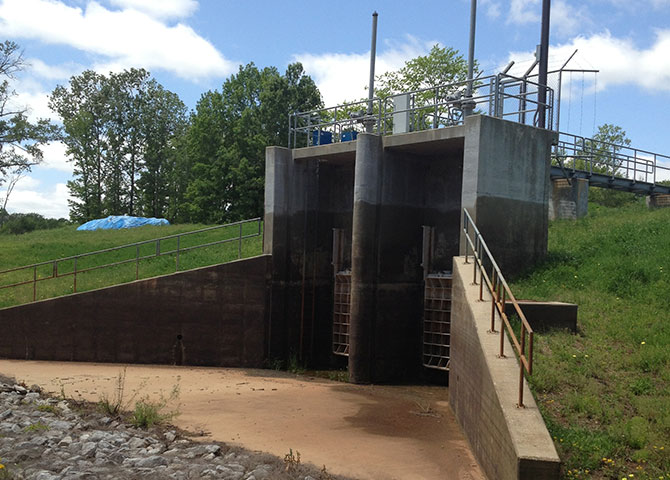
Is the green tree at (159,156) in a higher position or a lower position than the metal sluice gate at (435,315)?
higher

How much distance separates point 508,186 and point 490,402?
7315mm

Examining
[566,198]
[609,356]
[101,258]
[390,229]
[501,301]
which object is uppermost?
[566,198]

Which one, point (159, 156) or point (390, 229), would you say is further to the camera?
point (159, 156)

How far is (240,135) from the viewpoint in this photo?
42688 millimetres

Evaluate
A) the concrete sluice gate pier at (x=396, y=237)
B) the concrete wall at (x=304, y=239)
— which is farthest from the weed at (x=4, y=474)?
the concrete wall at (x=304, y=239)

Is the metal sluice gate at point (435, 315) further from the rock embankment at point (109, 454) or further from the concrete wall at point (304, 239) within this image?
the rock embankment at point (109, 454)

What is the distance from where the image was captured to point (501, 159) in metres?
14.2

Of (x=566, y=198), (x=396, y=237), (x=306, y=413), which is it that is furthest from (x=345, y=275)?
(x=566, y=198)

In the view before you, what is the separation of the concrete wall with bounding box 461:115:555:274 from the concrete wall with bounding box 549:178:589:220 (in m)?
7.32

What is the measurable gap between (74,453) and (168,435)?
1426 millimetres

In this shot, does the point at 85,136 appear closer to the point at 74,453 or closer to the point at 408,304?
the point at 408,304

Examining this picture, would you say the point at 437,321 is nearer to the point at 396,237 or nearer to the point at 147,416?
the point at 396,237

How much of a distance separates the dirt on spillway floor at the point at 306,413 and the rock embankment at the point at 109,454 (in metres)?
0.66

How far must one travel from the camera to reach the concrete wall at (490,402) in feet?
21.4
